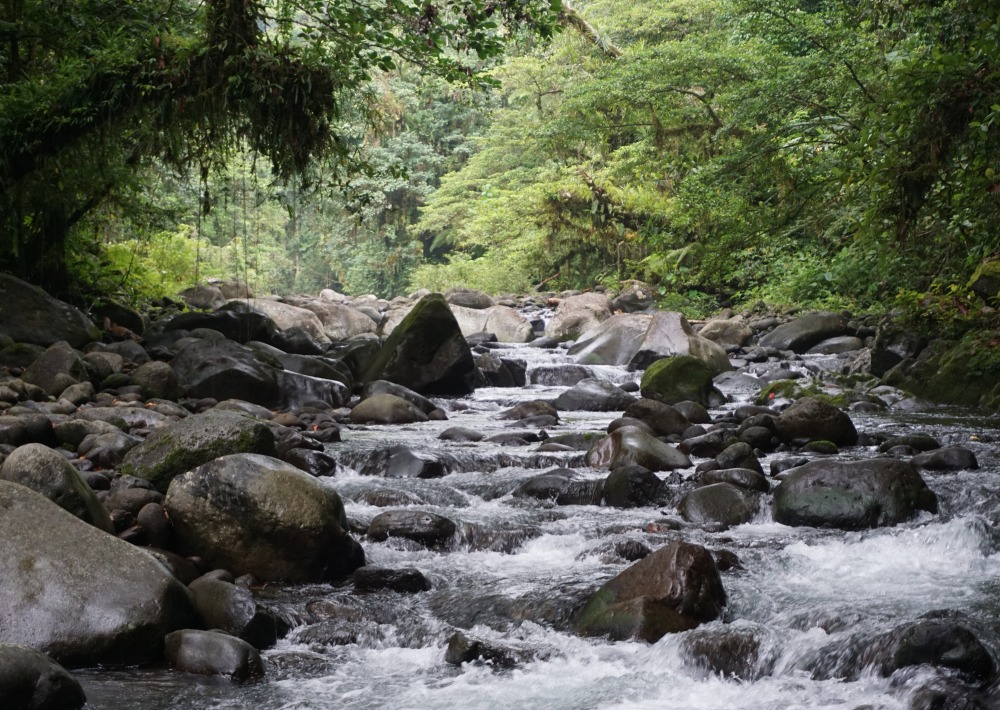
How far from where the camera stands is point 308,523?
5066 millimetres

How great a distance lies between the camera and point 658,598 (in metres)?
4.38

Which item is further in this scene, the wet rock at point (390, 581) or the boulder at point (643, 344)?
the boulder at point (643, 344)

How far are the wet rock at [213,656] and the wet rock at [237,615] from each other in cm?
19

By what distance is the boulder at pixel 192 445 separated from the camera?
5.79m

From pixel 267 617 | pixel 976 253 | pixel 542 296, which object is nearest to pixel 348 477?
pixel 267 617

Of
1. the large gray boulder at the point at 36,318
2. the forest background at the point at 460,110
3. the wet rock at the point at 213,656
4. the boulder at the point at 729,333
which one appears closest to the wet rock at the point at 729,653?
the wet rock at the point at 213,656

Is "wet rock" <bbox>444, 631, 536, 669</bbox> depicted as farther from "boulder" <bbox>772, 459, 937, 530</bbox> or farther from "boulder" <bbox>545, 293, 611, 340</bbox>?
"boulder" <bbox>545, 293, 611, 340</bbox>

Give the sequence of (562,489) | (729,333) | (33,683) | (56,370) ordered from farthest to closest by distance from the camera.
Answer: (729,333), (56,370), (562,489), (33,683)

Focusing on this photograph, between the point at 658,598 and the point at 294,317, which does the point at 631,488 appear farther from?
the point at 294,317

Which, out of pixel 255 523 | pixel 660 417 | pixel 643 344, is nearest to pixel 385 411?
pixel 660 417

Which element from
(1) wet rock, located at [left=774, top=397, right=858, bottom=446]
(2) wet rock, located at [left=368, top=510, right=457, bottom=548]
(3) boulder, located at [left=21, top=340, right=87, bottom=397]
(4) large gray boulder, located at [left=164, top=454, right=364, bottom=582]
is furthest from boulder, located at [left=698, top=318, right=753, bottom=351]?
(4) large gray boulder, located at [left=164, top=454, right=364, bottom=582]

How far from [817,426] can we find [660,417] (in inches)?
62.9

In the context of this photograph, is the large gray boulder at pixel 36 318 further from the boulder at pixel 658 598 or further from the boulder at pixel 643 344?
the boulder at pixel 643 344

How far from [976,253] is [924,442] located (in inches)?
71.6
